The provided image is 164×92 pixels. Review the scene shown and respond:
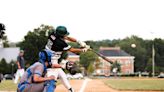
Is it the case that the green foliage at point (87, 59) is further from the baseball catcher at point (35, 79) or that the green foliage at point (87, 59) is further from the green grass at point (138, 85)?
the baseball catcher at point (35, 79)

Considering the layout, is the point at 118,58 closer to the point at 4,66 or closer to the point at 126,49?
the point at 126,49

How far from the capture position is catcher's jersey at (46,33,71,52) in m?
11.5

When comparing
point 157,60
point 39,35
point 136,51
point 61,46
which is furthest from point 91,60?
point 61,46

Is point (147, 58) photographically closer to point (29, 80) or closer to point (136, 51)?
point (136, 51)

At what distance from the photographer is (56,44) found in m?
11.7

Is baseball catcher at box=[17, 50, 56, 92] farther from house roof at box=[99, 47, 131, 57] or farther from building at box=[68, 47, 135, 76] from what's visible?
house roof at box=[99, 47, 131, 57]

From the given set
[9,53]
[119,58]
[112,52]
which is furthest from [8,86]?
[112,52]

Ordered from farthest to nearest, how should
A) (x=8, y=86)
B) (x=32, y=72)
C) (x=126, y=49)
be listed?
(x=126, y=49) < (x=8, y=86) < (x=32, y=72)

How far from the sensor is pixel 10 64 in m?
125

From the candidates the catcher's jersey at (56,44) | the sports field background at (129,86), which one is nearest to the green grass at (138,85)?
the sports field background at (129,86)

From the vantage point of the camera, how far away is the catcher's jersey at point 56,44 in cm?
1153

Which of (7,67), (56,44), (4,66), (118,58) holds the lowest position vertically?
(7,67)

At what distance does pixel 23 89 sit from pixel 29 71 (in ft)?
1.13

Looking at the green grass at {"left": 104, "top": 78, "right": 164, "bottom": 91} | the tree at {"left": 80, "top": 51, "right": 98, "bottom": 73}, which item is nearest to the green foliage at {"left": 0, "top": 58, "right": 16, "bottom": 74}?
the tree at {"left": 80, "top": 51, "right": 98, "bottom": 73}
